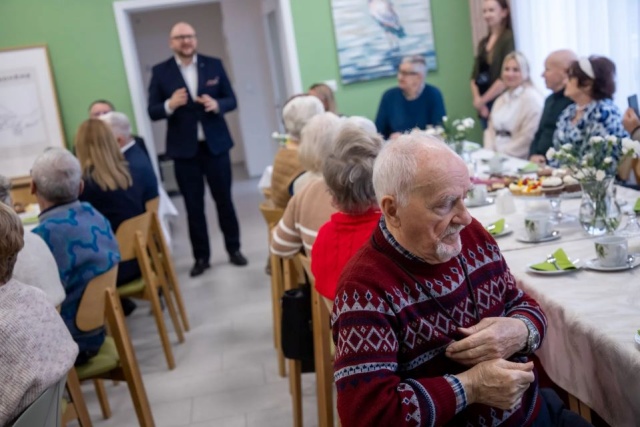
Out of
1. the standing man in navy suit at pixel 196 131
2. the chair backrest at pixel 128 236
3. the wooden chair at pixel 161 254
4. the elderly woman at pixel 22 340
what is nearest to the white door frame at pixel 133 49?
the standing man in navy suit at pixel 196 131

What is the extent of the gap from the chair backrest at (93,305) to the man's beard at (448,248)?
154cm

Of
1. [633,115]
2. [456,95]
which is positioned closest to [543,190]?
[633,115]

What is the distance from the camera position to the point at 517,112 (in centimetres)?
502

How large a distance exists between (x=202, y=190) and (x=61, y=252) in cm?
269

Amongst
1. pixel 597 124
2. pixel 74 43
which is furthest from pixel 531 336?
pixel 74 43

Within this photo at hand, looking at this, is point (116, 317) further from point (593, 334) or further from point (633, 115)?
point (633, 115)

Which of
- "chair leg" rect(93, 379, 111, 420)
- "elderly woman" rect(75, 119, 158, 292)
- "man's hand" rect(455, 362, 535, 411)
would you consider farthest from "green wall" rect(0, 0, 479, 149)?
"man's hand" rect(455, 362, 535, 411)

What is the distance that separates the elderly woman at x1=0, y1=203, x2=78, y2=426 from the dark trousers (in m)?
3.44

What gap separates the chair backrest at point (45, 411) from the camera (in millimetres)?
1518

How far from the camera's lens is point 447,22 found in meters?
6.75

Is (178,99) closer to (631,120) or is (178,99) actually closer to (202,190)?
(202,190)

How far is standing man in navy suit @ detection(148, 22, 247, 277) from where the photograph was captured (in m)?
5.40

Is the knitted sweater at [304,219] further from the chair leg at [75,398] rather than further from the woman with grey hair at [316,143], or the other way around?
the chair leg at [75,398]

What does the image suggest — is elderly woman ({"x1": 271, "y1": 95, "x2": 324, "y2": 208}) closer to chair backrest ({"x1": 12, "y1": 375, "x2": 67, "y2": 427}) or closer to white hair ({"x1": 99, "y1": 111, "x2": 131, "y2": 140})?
white hair ({"x1": 99, "y1": 111, "x2": 131, "y2": 140})
